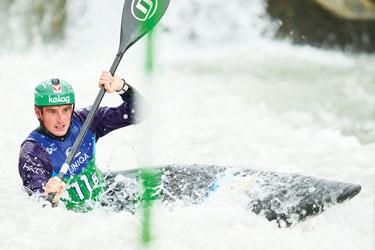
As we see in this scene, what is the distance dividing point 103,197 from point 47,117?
627 millimetres

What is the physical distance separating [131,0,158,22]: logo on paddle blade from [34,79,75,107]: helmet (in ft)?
2.02

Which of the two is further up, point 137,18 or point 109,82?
point 137,18

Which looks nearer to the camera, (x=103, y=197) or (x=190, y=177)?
(x=103, y=197)

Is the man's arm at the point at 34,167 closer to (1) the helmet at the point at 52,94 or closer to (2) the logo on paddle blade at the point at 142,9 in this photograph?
(1) the helmet at the point at 52,94

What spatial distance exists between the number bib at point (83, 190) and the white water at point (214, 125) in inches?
4.7

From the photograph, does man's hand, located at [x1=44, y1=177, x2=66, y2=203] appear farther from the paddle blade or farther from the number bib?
the paddle blade

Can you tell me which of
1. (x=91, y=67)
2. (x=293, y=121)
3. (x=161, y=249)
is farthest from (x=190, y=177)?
(x=91, y=67)

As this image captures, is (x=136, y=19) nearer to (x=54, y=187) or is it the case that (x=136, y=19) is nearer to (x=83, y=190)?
(x=83, y=190)

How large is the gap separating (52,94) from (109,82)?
342 mm

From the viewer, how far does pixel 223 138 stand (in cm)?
814

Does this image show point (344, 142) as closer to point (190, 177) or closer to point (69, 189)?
point (190, 177)

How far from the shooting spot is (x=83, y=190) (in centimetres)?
419

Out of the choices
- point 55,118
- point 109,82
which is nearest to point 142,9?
point 109,82

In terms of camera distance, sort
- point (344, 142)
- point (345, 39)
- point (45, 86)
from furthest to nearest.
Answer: point (345, 39)
point (344, 142)
point (45, 86)
